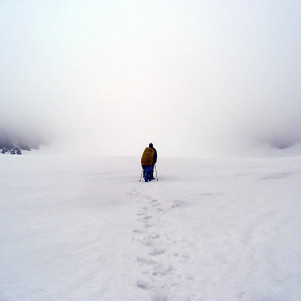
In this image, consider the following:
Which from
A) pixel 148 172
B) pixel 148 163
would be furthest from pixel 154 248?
pixel 148 163

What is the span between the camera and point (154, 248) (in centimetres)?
580

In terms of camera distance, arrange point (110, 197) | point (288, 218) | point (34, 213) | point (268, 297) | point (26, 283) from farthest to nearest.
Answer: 1. point (110, 197)
2. point (34, 213)
3. point (288, 218)
4. point (26, 283)
5. point (268, 297)

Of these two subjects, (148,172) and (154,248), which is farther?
(148,172)

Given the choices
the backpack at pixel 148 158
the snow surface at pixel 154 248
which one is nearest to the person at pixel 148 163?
the backpack at pixel 148 158

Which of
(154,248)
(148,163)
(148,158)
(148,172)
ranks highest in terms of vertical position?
(148,158)

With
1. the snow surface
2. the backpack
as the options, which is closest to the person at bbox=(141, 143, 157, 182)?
the backpack

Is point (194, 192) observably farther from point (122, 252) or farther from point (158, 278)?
point (158, 278)

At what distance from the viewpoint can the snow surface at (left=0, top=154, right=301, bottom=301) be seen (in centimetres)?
422

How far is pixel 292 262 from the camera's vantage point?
4.86 m

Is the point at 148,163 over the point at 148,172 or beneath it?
over

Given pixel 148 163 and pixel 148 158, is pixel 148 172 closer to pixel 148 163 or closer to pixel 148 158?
pixel 148 163

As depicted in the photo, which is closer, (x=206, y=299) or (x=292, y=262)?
(x=206, y=299)

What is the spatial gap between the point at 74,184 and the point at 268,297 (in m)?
12.4

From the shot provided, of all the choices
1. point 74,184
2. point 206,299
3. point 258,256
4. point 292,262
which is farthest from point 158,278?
point 74,184
